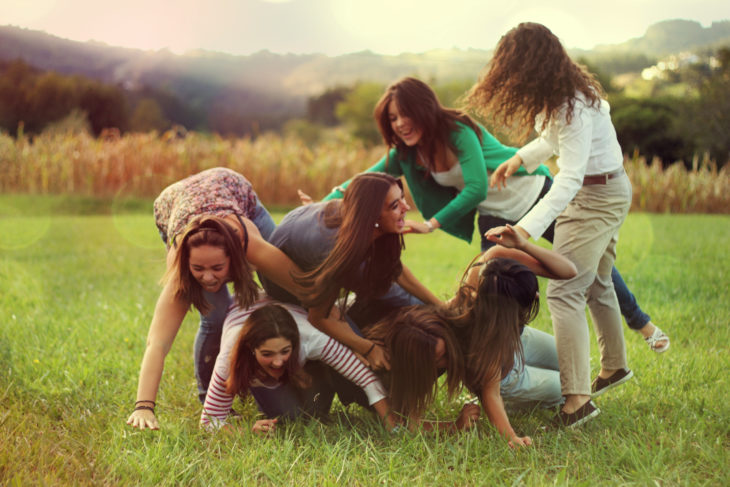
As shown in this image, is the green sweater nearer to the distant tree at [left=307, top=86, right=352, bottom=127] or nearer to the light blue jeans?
the light blue jeans

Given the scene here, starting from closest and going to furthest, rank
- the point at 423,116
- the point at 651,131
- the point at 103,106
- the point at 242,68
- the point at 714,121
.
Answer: the point at 423,116 < the point at 714,121 < the point at 651,131 < the point at 103,106 < the point at 242,68

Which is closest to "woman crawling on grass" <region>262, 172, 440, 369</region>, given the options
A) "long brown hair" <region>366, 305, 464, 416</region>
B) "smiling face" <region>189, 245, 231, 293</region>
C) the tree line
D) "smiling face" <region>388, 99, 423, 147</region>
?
"long brown hair" <region>366, 305, 464, 416</region>

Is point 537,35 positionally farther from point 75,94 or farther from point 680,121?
point 75,94

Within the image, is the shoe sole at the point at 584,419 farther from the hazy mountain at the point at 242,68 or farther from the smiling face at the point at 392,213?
the hazy mountain at the point at 242,68

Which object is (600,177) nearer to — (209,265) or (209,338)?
(209,265)

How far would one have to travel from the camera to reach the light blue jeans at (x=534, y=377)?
10.4 feet

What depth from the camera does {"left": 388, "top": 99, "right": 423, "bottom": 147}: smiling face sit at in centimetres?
385

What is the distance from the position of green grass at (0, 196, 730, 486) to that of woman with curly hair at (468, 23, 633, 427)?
1.29 feet

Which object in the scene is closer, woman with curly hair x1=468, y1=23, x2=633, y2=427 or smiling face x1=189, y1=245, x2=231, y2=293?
smiling face x1=189, y1=245, x2=231, y2=293

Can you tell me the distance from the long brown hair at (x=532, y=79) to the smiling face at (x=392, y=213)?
2.57 feet

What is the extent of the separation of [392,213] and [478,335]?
68 cm

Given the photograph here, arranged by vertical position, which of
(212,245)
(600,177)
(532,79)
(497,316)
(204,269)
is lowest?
(497,316)

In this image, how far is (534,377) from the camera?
3.26 metres

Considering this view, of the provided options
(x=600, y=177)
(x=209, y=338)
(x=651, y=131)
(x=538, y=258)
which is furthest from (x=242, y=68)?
(x=538, y=258)
